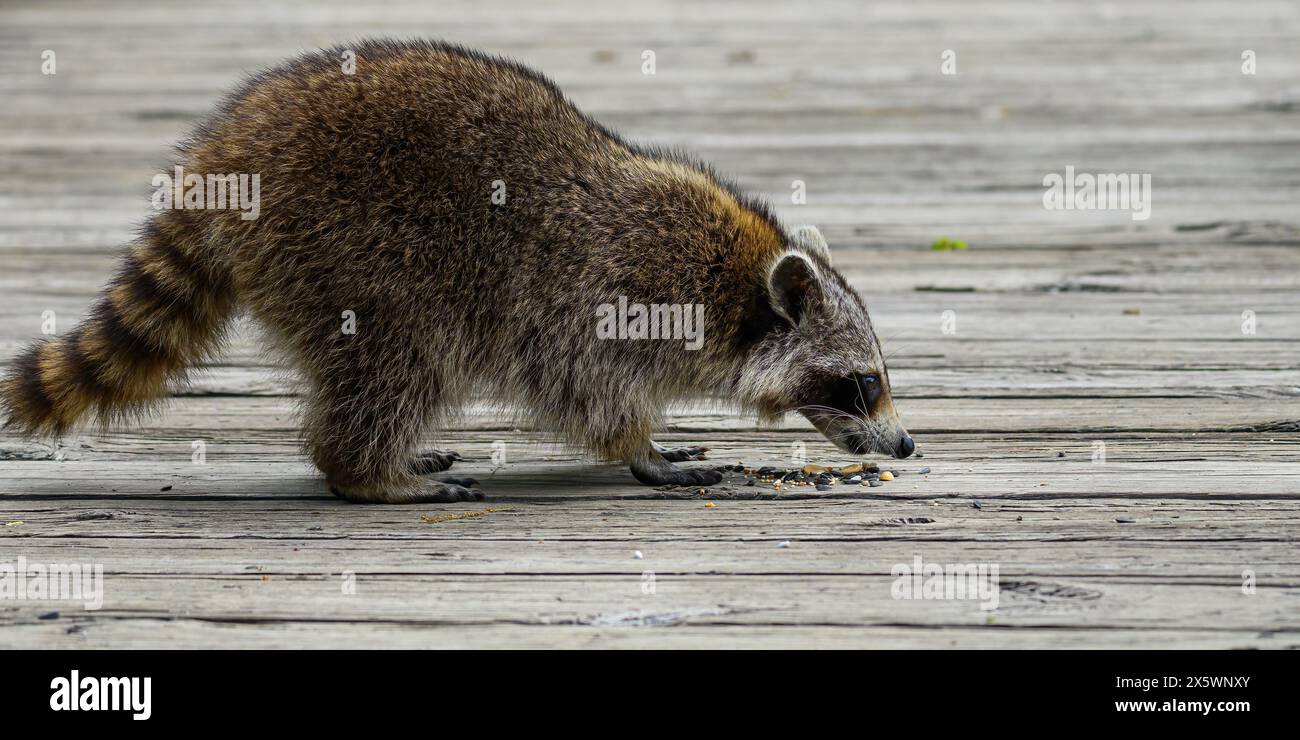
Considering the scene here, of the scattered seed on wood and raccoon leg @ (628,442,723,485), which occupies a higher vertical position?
raccoon leg @ (628,442,723,485)

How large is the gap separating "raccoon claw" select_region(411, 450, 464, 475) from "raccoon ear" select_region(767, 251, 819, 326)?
3.97 ft

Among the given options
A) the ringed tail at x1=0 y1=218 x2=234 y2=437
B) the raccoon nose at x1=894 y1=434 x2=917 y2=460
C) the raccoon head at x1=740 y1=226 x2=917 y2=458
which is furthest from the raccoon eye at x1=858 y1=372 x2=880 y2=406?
the ringed tail at x1=0 y1=218 x2=234 y2=437

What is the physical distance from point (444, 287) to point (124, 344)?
0.97 meters

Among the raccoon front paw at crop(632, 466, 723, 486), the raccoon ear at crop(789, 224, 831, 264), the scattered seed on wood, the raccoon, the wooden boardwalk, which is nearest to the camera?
the wooden boardwalk

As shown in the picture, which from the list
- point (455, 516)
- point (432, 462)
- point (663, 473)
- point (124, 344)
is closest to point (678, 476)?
point (663, 473)

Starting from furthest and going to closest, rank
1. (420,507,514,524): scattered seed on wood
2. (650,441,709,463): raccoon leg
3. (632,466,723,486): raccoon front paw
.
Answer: (650,441,709,463): raccoon leg, (632,466,723,486): raccoon front paw, (420,507,514,524): scattered seed on wood

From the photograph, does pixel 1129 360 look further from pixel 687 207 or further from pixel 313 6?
pixel 313 6

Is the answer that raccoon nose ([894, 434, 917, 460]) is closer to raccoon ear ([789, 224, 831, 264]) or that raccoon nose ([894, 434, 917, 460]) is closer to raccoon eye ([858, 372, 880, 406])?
raccoon eye ([858, 372, 880, 406])

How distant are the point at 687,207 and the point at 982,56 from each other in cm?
794

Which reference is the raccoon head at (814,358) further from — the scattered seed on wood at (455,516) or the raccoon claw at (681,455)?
the scattered seed on wood at (455,516)

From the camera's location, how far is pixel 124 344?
459cm

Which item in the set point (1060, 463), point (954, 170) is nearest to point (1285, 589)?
point (1060, 463)

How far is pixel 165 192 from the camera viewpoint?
4672 mm

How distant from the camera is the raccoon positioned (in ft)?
14.9
